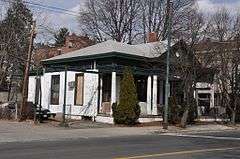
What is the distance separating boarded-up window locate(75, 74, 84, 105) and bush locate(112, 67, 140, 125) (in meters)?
6.05

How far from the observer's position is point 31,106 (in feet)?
126

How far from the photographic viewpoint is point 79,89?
1634 inches

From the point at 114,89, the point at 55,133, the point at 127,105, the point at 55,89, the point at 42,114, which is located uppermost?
the point at 55,89

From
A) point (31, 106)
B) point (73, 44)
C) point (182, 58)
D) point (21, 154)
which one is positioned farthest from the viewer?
point (73, 44)

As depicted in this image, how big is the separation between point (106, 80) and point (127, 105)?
5876mm

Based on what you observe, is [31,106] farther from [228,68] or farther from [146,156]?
[146,156]

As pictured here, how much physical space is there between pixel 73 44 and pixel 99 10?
6172 mm

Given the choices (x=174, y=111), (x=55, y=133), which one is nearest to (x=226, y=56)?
(x=174, y=111)

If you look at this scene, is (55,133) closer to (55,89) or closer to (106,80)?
(106,80)

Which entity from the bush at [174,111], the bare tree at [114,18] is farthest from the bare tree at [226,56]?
the bare tree at [114,18]

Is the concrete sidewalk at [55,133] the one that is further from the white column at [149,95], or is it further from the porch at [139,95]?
the white column at [149,95]

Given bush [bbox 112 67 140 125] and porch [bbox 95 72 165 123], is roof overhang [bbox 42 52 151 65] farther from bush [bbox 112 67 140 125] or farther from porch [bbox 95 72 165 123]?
bush [bbox 112 67 140 125]

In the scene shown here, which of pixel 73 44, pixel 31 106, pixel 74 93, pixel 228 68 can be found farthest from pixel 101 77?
pixel 73 44

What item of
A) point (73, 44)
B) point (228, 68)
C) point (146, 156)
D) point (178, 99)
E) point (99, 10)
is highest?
point (99, 10)
